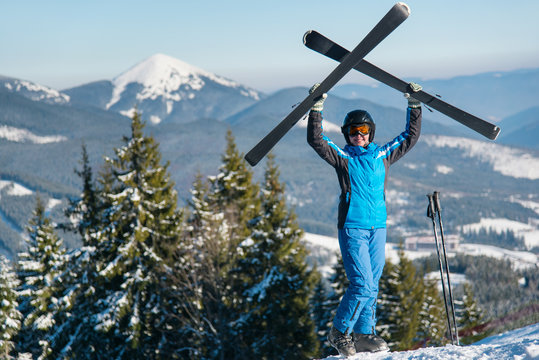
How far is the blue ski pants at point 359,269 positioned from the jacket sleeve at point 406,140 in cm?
102

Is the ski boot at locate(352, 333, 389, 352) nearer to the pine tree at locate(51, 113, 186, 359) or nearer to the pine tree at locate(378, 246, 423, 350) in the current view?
the pine tree at locate(51, 113, 186, 359)

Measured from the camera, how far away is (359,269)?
6.45 meters

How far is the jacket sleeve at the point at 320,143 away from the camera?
21.4 ft

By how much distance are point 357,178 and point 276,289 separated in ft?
44.8

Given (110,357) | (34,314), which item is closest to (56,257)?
(34,314)

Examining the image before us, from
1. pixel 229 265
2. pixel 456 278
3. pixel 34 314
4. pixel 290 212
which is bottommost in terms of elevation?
pixel 456 278

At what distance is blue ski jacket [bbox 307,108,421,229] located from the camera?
6.52 meters

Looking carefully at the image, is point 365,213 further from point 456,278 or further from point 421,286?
point 456,278

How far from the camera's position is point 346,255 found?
655 centimetres

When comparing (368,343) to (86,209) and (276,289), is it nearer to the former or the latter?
(276,289)

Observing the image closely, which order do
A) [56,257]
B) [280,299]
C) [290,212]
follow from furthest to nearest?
[56,257] → [290,212] → [280,299]

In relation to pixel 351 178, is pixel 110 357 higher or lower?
lower

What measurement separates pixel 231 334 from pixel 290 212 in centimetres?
574

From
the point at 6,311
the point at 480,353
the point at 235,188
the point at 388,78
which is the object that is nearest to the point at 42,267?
the point at 6,311
